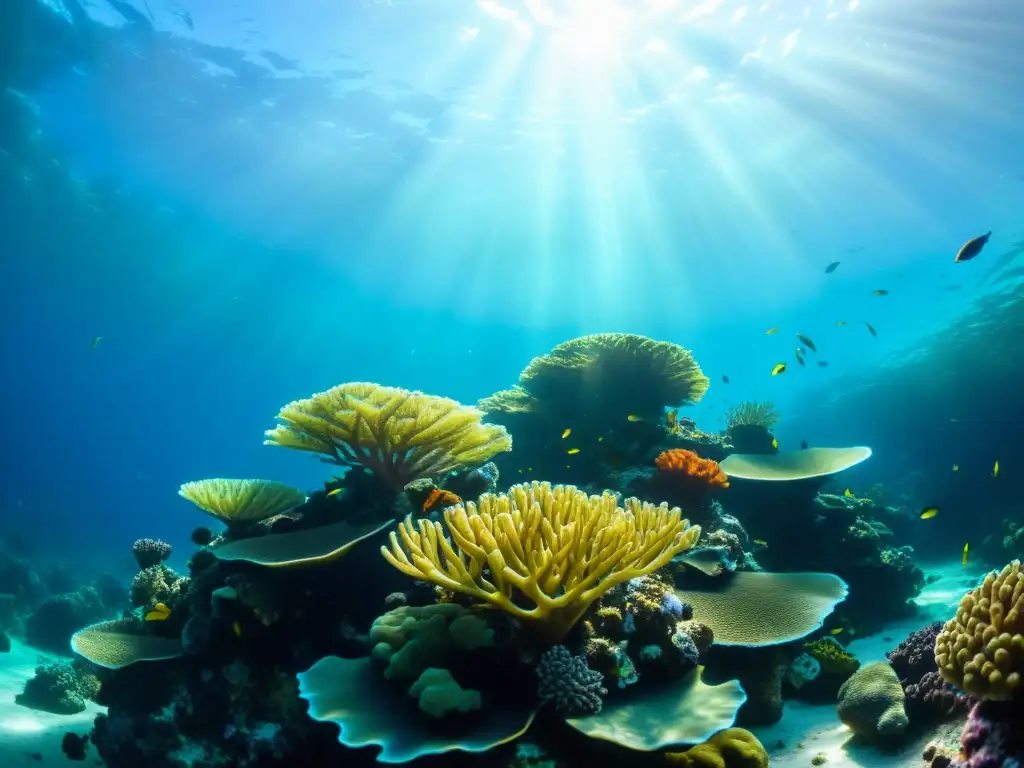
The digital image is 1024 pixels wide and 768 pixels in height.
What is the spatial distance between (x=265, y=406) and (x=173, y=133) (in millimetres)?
79231

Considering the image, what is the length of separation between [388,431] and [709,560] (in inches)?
136

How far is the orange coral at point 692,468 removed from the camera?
6738 mm

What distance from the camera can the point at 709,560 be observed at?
17.4 feet

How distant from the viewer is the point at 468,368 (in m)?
91.2

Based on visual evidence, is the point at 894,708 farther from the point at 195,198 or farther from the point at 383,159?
the point at 195,198

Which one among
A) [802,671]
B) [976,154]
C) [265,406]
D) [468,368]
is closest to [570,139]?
[976,154]

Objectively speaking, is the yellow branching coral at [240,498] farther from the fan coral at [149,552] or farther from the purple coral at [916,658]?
the purple coral at [916,658]

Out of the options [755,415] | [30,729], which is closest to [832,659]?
[755,415]

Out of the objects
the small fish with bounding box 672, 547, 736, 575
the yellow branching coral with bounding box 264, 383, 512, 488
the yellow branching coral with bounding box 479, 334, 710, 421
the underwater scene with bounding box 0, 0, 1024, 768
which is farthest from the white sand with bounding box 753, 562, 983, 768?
the yellow branching coral with bounding box 479, 334, 710, 421

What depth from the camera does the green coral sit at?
18.0 feet

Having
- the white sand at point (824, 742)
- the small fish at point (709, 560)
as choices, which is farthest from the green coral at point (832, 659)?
the small fish at point (709, 560)

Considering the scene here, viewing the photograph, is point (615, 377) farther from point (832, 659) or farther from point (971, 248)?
point (971, 248)

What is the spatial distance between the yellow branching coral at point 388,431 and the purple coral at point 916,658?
4351mm

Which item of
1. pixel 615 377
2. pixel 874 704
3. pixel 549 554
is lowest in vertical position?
pixel 874 704
